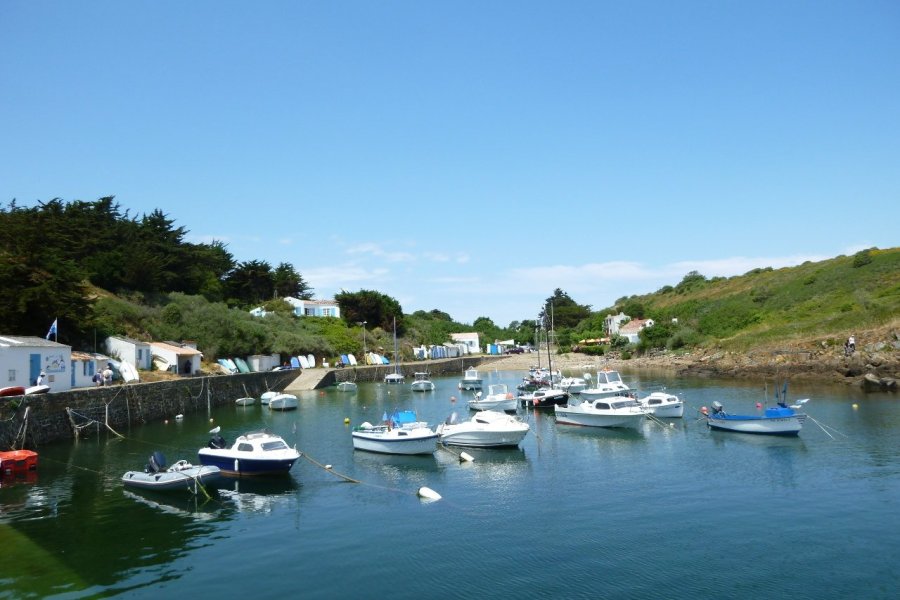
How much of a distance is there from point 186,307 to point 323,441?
138 feet

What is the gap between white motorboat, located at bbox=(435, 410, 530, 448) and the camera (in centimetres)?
3441

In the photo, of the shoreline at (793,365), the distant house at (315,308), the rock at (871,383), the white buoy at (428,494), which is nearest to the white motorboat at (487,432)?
the white buoy at (428,494)

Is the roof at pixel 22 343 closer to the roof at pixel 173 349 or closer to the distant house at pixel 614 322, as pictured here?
the roof at pixel 173 349

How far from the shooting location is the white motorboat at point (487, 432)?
1355 inches

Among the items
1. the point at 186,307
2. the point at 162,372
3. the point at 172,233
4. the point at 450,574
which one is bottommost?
the point at 450,574

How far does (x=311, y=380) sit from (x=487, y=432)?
4852 cm

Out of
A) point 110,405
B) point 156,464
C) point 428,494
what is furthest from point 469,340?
point 428,494

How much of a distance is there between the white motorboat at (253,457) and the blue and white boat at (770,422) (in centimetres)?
2568

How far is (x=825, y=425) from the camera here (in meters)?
38.1

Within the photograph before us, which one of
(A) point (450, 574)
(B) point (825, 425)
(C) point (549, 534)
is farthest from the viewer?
(B) point (825, 425)

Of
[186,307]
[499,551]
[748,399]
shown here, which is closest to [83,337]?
[186,307]

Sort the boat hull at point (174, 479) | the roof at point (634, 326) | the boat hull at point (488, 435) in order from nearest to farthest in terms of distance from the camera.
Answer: the boat hull at point (174, 479), the boat hull at point (488, 435), the roof at point (634, 326)

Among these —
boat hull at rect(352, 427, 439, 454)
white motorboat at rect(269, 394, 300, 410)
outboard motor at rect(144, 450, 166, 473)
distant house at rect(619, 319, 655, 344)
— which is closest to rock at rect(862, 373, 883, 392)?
boat hull at rect(352, 427, 439, 454)

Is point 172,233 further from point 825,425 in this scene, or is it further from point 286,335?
point 825,425
